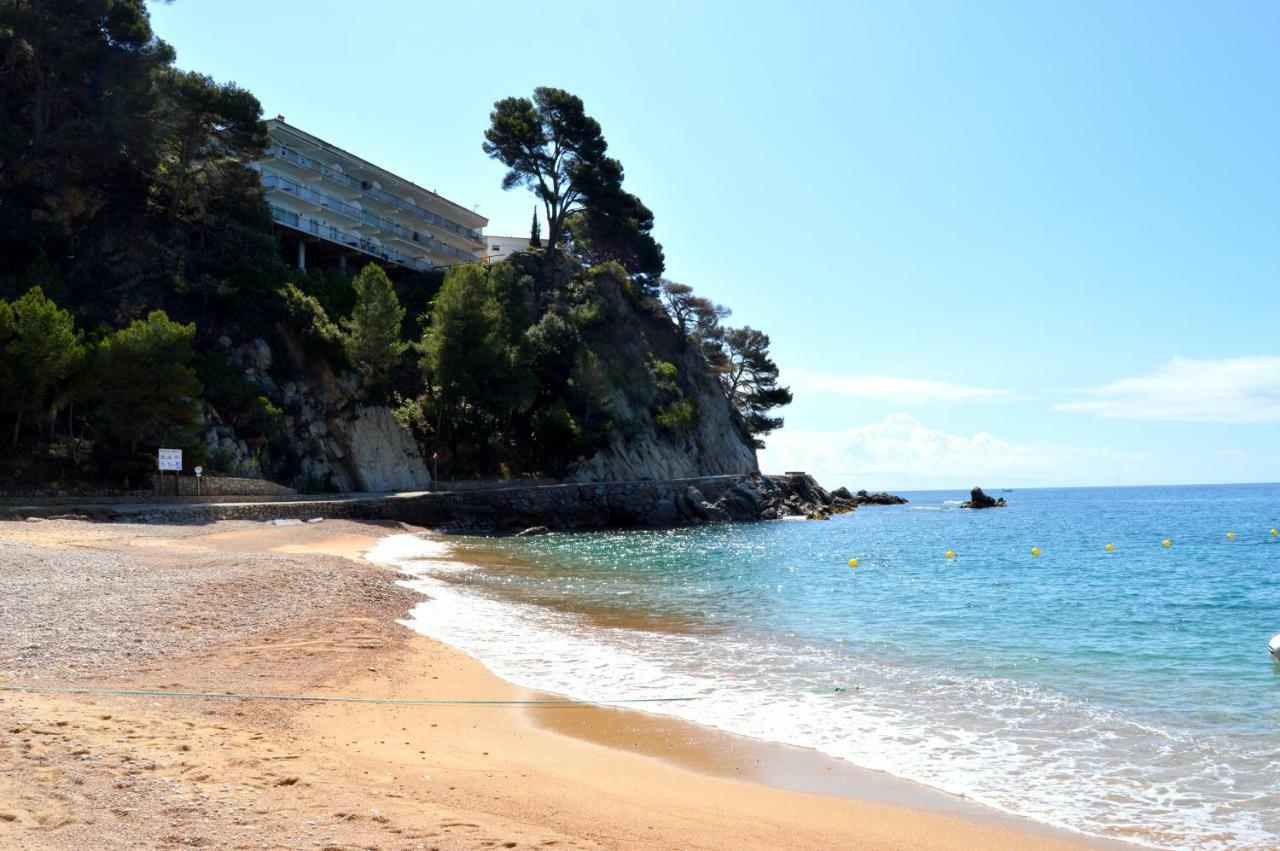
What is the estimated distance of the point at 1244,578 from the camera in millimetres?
27766

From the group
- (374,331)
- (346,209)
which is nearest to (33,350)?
(374,331)

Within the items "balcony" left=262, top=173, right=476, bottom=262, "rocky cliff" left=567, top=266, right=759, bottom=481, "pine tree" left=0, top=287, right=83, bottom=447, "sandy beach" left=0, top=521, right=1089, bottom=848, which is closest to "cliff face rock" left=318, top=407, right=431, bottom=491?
"rocky cliff" left=567, top=266, right=759, bottom=481

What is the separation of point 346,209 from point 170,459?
1297 inches

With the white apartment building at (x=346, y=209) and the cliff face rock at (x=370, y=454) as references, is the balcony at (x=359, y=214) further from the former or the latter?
the cliff face rock at (x=370, y=454)

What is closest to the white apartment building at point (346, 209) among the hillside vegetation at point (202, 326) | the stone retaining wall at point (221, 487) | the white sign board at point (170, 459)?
the hillside vegetation at point (202, 326)

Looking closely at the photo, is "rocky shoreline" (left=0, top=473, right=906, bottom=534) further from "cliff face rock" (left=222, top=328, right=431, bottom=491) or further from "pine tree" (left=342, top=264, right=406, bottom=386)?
"pine tree" (left=342, top=264, right=406, bottom=386)

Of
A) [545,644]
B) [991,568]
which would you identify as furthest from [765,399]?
[545,644]

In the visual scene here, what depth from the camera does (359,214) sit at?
6003 cm

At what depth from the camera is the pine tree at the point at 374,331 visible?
150 ft

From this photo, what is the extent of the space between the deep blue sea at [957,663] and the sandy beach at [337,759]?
3.33ft

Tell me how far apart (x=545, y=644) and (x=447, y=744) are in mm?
6013

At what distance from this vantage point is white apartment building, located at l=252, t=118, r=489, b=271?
5488cm

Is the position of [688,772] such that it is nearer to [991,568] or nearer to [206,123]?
[991,568]

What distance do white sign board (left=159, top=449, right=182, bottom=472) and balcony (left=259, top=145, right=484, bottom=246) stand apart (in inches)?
1172
